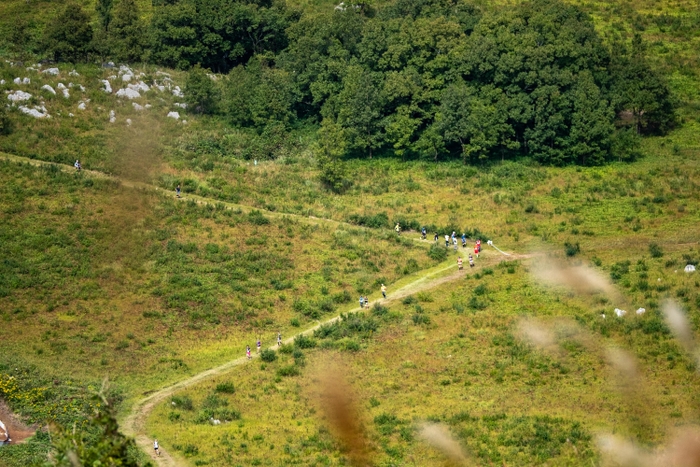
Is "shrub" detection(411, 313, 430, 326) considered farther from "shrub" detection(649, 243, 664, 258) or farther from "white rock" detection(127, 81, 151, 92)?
"white rock" detection(127, 81, 151, 92)

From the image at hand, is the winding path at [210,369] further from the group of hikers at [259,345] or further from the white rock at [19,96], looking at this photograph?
the white rock at [19,96]

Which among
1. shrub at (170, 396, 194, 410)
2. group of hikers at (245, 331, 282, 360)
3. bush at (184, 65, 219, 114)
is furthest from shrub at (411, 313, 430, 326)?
bush at (184, 65, 219, 114)

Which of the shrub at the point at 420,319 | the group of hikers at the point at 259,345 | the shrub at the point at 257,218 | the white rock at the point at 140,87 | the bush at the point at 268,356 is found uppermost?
the shrub at the point at 420,319

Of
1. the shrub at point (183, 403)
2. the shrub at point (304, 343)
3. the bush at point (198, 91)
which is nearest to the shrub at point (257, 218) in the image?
the shrub at point (304, 343)

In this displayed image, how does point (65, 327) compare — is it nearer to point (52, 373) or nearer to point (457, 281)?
point (52, 373)

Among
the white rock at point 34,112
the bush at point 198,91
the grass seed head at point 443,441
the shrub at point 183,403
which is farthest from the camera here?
the bush at point 198,91
